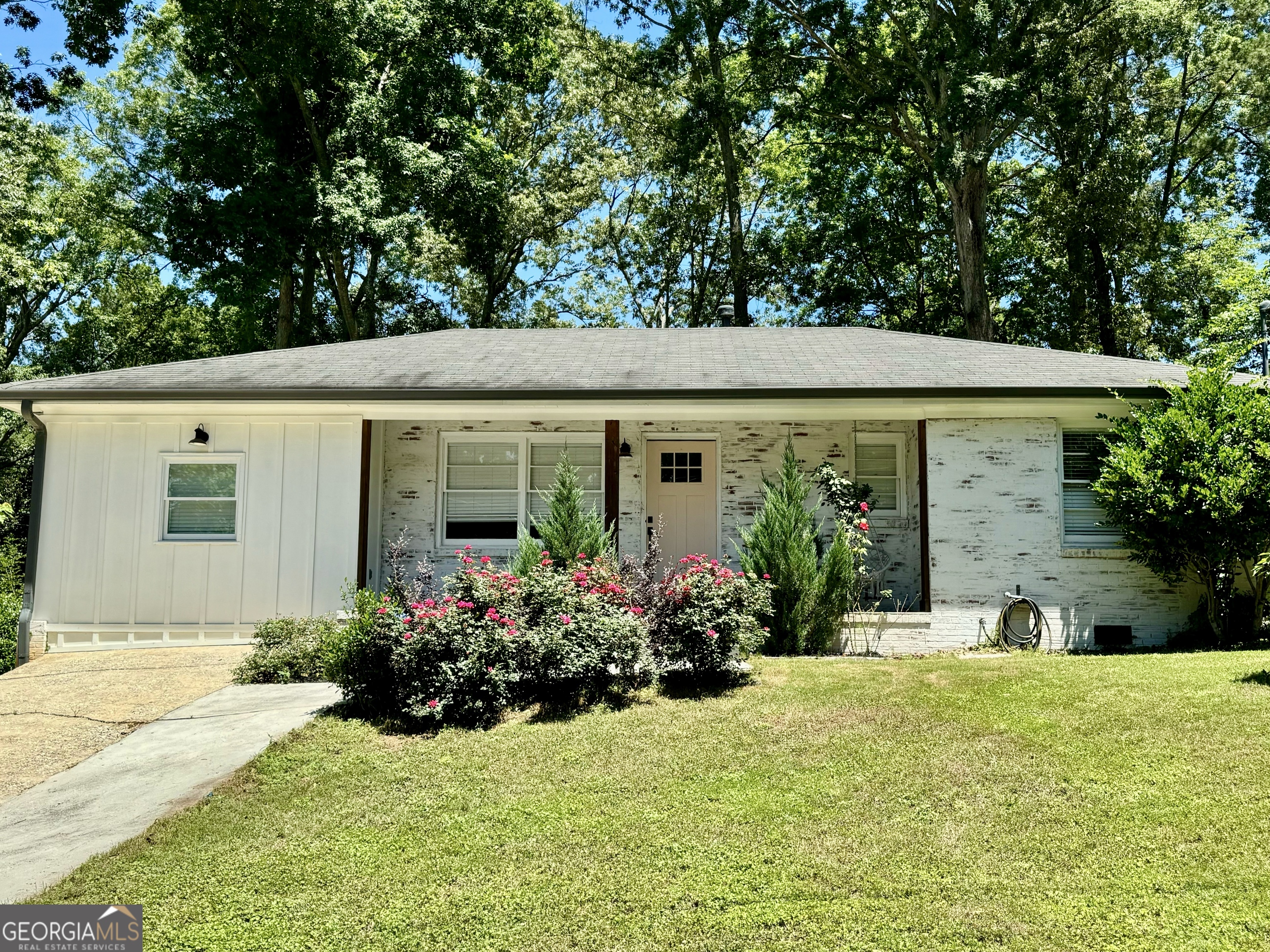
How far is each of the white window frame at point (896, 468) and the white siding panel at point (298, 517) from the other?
697 centimetres

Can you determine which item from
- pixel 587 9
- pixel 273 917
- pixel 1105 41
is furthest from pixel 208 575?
Answer: pixel 1105 41

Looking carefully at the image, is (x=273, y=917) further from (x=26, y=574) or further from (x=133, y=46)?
(x=133, y=46)

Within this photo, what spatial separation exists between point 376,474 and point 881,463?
22.4 ft

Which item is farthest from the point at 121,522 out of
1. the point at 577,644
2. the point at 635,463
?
the point at 577,644

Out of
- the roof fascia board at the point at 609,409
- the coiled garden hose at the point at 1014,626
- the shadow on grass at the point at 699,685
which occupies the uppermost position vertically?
the roof fascia board at the point at 609,409

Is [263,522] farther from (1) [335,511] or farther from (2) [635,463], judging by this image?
(2) [635,463]

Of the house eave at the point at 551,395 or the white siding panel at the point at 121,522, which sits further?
the white siding panel at the point at 121,522

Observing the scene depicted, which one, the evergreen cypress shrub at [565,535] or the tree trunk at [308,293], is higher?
the tree trunk at [308,293]

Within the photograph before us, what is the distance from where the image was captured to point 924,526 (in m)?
9.62

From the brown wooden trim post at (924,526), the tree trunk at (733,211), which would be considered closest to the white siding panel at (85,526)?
the brown wooden trim post at (924,526)

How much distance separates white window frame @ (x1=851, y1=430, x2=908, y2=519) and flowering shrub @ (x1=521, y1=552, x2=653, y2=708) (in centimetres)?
515

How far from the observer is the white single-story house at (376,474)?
950cm

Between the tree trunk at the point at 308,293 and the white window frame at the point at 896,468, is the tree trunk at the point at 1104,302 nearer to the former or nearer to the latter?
the white window frame at the point at 896,468

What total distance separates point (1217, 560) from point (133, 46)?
97.6 feet
